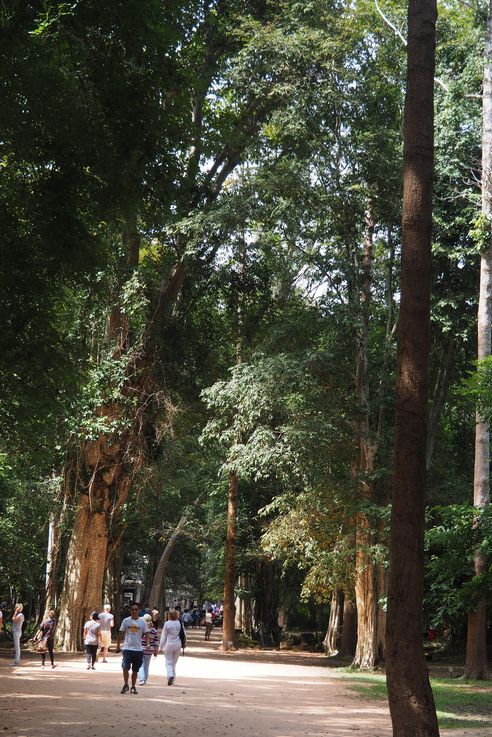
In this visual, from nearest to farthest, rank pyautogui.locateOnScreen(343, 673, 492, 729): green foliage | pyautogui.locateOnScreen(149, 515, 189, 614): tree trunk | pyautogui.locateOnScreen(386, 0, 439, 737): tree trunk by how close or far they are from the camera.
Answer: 1. pyautogui.locateOnScreen(386, 0, 439, 737): tree trunk
2. pyautogui.locateOnScreen(343, 673, 492, 729): green foliage
3. pyautogui.locateOnScreen(149, 515, 189, 614): tree trunk

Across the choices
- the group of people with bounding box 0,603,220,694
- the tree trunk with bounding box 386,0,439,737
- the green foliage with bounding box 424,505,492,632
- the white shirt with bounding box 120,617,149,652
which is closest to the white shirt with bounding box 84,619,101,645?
the group of people with bounding box 0,603,220,694

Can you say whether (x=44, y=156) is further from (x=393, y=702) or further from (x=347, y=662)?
(x=347, y=662)

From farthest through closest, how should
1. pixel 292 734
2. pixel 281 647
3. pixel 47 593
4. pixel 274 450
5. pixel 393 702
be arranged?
pixel 281 647 < pixel 47 593 < pixel 274 450 < pixel 292 734 < pixel 393 702

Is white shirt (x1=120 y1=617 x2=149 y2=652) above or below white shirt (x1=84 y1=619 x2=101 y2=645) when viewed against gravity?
above

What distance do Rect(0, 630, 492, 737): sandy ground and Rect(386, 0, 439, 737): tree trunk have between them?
438 centimetres

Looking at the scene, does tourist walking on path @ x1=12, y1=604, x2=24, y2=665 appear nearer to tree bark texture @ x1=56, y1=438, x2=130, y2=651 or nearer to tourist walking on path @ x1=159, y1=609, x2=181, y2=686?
tree bark texture @ x1=56, y1=438, x2=130, y2=651

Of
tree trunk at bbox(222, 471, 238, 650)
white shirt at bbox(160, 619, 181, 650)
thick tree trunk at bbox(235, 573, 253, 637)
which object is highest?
tree trunk at bbox(222, 471, 238, 650)

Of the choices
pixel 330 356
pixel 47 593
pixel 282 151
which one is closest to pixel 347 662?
pixel 47 593

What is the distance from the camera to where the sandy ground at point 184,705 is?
1212cm

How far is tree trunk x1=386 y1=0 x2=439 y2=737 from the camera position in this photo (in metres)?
8.13

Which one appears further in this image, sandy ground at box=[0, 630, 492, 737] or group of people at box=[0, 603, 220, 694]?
group of people at box=[0, 603, 220, 694]

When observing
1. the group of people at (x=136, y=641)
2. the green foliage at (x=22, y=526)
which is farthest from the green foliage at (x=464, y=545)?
the green foliage at (x=22, y=526)

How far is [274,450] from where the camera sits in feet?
81.0

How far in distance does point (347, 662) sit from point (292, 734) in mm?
20993
